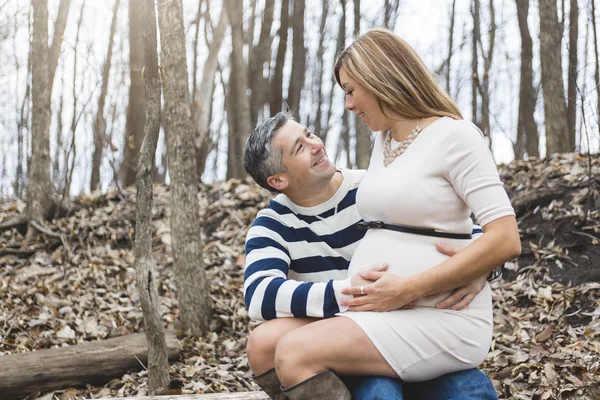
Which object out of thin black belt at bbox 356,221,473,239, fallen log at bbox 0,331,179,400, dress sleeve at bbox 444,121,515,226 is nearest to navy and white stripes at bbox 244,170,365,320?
thin black belt at bbox 356,221,473,239

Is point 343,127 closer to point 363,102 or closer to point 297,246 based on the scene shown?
point 297,246

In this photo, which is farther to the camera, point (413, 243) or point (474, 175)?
point (413, 243)

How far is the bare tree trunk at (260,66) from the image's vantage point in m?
11.4

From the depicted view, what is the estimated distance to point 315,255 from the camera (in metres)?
2.53

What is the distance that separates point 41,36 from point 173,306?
3492 mm

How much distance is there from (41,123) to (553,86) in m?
5.67

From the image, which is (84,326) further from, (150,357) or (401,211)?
(401,211)

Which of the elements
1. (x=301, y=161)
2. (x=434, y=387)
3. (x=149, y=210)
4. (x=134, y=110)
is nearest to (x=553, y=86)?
(x=134, y=110)

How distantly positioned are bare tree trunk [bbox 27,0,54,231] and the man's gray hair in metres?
4.47

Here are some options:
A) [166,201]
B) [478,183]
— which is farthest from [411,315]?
[166,201]

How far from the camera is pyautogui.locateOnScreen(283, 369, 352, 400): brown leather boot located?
6.72 feet

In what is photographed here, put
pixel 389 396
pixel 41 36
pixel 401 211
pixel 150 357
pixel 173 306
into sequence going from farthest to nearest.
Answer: pixel 41 36 → pixel 173 306 → pixel 150 357 → pixel 401 211 → pixel 389 396

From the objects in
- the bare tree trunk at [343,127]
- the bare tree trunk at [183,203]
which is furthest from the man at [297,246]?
the bare tree trunk at [343,127]

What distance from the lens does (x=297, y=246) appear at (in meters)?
2.53
